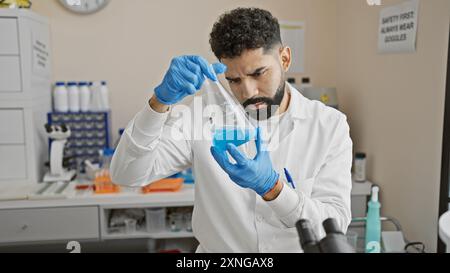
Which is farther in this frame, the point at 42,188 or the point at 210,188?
the point at 42,188

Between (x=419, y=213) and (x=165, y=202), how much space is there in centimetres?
62

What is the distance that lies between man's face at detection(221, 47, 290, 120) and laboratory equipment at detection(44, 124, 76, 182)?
0.50 m

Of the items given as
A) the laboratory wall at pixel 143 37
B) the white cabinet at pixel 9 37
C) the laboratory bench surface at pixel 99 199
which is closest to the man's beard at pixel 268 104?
the laboratory wall at pixel 143 37

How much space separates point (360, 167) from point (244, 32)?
473 millimetres

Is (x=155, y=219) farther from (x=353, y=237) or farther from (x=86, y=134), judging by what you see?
(x=353, y=237)

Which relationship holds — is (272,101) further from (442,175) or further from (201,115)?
(442,175)

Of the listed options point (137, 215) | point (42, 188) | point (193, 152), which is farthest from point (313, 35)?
point (42, 188)

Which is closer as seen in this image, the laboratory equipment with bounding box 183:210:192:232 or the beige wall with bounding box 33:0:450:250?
the beige wall with bounding box 33:0:450:250

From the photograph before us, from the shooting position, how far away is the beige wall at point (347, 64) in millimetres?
802

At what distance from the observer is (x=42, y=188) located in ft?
3.13

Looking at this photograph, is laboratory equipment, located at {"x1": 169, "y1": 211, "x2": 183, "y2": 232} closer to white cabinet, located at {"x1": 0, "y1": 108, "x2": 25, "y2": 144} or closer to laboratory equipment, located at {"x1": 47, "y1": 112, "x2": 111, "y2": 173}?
laboratory equipment, located at {"x1": 47, "y1": 112, "x2": 111, "y2": 173}

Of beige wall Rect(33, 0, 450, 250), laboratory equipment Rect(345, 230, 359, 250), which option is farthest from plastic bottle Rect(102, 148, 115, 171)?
laboratory equipment Rect(345, 230, 359, 250)

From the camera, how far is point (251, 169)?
61 cm

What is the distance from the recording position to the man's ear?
0.73m
